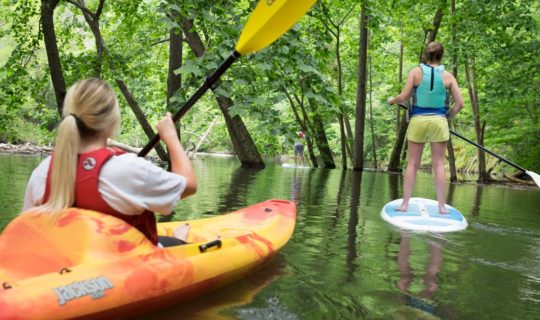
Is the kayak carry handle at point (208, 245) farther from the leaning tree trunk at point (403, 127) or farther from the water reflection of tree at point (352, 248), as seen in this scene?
the leaning tree trunk at point (403, 127)

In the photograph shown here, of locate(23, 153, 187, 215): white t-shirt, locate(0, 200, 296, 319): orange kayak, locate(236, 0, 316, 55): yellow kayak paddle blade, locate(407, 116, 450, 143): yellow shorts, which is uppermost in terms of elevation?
locate(236, 0, 316, 55): yellow kayak paddle blade

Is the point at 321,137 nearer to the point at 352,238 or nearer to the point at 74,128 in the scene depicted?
the point at 352,238

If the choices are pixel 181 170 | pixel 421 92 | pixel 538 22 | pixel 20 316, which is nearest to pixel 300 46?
pixel 421 92

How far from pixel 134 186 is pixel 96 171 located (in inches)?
6.4

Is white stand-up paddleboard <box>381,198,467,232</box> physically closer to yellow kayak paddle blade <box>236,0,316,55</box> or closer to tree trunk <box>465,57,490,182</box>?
yellow kayak paddle blade <box>236,0,316,55</box>

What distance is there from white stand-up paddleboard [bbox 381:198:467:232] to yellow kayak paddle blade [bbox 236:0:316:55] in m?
2.13

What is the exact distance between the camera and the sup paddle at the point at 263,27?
3.57 meters

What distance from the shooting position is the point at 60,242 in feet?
7.33

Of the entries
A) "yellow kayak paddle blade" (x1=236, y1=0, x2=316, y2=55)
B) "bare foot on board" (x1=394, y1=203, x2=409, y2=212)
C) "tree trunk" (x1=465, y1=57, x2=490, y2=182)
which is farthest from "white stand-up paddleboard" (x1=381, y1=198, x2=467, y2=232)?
"tree trunk" (x1=465, y1=57, x2=490, y2=182)

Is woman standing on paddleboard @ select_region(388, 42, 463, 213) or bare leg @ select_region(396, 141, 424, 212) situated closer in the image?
woman standing on paddleboard @ select_region(388, 42, 463, 213)

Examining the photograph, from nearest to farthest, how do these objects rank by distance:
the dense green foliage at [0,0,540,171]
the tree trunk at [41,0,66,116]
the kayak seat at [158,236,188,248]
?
the kayak seat at [158,236,188,248] → the dense green foliage at [0,0,540,171] → the tree trunk at [41,0,66,116]

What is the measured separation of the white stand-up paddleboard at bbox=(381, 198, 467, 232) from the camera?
4758 mm

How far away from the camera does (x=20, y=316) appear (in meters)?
1.82

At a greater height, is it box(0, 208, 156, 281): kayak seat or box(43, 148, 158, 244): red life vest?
box(43, 148, 158, 244): red life vest
